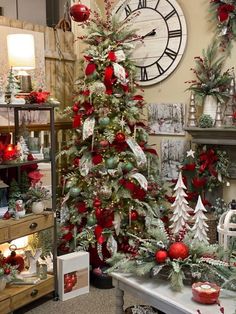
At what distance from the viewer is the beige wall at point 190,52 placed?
12.7 feet

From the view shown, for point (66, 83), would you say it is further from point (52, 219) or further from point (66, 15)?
point (52, 219)

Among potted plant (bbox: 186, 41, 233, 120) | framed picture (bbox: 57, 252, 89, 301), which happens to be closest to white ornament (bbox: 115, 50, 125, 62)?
potted plant (bbox: 186, 41, 233, 120)

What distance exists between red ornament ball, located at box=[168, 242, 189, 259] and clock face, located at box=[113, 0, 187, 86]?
223cm

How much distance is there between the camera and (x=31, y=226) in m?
3.17

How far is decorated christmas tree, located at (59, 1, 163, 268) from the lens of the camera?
3.60m

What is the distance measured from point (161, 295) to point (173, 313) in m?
0.10

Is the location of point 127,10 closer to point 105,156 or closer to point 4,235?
point 105,156

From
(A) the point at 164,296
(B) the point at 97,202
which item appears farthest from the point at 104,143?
(A) the point at 164,296

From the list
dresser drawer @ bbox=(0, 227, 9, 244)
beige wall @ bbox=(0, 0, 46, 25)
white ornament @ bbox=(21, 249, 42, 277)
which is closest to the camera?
dresser drawer @ bbox=(0, 227, 9, 244)

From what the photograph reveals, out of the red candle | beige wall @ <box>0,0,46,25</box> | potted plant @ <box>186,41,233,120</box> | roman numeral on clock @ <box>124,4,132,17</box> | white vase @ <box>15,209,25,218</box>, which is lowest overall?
white vase @ <box>15,209,25,218</box>

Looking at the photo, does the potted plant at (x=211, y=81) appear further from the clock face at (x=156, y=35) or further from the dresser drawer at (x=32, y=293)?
the dresser drawer at (x=32, y=293)

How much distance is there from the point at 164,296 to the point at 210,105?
207cm

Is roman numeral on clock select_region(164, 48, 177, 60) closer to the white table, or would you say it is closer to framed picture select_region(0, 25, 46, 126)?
framed picture select_region(0, 25, 46, 126)

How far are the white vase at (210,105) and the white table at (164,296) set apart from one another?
188 cm
